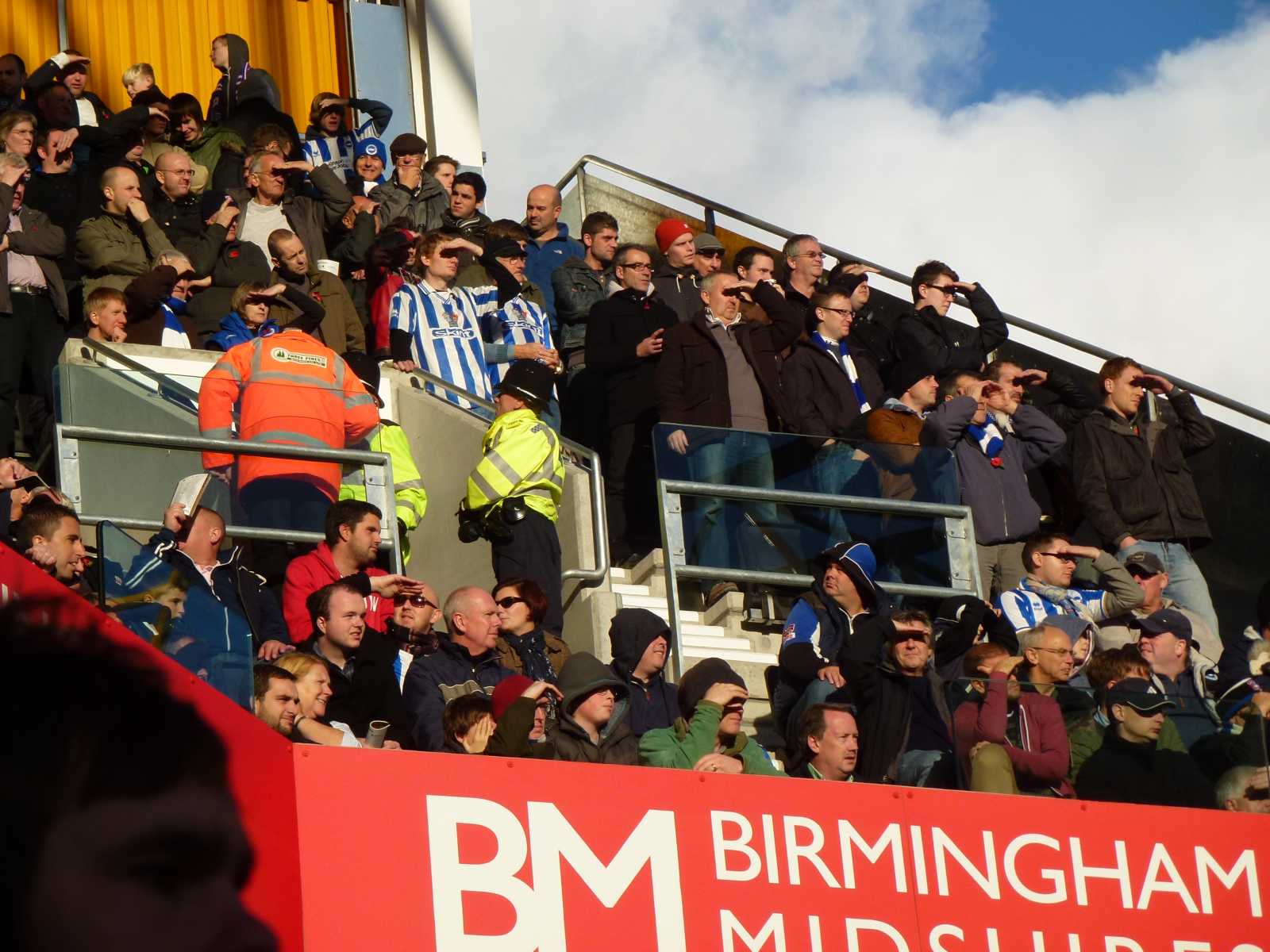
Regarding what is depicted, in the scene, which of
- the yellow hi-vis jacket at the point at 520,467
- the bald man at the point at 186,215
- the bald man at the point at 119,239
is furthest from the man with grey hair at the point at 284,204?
the yellow hi-vis jacket at the point at 520,467

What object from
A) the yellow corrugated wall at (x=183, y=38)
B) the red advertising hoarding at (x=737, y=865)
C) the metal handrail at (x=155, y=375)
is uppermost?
the yellow corrugated wall at (x=183, y=38)

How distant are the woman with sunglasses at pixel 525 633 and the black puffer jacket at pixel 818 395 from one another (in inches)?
103

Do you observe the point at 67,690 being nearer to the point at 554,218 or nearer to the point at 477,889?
the point at 477,889

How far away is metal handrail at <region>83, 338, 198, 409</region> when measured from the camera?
30.1 ft

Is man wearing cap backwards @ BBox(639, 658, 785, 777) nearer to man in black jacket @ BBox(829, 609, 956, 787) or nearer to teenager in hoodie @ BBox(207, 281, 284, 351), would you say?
man in black jacket @ BBox(829, 609, 956, 787)

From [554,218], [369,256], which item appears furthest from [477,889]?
[554,218]

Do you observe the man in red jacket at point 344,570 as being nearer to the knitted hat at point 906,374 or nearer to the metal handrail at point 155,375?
the metal handrail at point 155,375

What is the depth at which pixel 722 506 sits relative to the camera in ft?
31.6

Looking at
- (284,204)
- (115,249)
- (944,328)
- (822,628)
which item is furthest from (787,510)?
(284,204)

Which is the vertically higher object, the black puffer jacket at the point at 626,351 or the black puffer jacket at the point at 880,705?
the black puffer jacket at the point at 626,351

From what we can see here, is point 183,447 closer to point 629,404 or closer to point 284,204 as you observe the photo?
point 629,404

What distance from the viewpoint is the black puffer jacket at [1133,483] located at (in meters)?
11.4

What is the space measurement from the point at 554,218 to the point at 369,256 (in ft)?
5.21

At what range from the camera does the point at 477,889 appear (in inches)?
262
